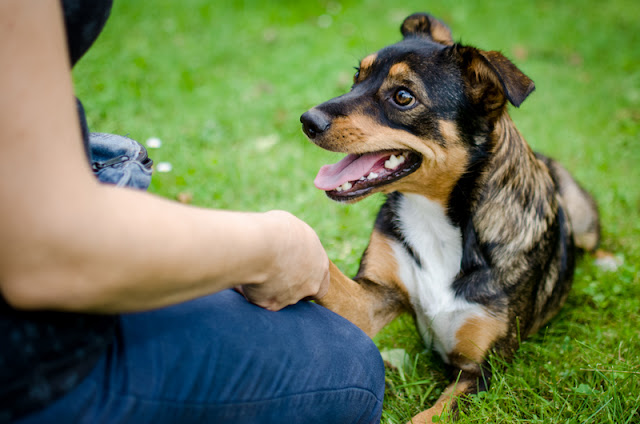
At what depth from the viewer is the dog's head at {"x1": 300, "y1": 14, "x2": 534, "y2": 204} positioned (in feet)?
8.07

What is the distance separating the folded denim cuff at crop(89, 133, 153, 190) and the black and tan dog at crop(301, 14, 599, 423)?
3.42 ft

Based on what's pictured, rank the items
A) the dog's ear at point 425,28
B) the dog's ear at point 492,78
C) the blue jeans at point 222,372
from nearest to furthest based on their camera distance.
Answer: the blue jeans at point 222,372, the dog's ear at point 492,78, the dog's ear at point 425,28

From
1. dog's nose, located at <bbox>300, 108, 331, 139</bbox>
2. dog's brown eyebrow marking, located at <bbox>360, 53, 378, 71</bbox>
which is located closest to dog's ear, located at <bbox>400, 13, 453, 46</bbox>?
dog's brown eyebrow marking, located at <bbox>360, 53, 378, 71</bbox>

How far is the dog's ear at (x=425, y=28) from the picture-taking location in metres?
3.10

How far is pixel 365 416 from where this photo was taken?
1817 mm

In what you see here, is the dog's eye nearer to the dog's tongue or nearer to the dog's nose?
the dog's tongue

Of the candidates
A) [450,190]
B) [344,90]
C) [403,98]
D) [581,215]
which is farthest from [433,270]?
[344,90]

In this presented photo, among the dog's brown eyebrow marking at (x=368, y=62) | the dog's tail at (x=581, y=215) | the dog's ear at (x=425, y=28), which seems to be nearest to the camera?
the dog's brown eyebrow marking at (x=368, y=62)

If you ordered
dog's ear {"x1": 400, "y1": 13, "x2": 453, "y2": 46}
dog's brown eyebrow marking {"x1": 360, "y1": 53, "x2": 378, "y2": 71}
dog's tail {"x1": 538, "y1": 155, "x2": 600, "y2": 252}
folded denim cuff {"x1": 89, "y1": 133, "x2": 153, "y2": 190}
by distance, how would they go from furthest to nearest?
dog's tail {"x1": 538, "y1": 155, "x2": 600, "y2": 252} → dog's ear {"x1": 400, "y1": 13, "x2": 453, "y2": 46} → dog's brown eyebrow marking {"x1": 360, "y1": 53, "x2": 378, "y2": 71} → folded denim cuff {"x1": 89, "y1": 133, "x2": 153, "y2": 190}

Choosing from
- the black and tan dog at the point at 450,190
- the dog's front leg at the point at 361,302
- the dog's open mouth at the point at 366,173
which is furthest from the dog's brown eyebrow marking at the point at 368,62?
the dog's front leg at the point at 361,302

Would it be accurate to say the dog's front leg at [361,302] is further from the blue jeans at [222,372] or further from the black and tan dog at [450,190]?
the blue jeans at [222,372]

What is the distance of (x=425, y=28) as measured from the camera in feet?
10.3

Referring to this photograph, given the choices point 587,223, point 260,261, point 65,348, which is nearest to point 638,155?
point 587,223

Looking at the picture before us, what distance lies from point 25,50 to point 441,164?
76.2 inches
